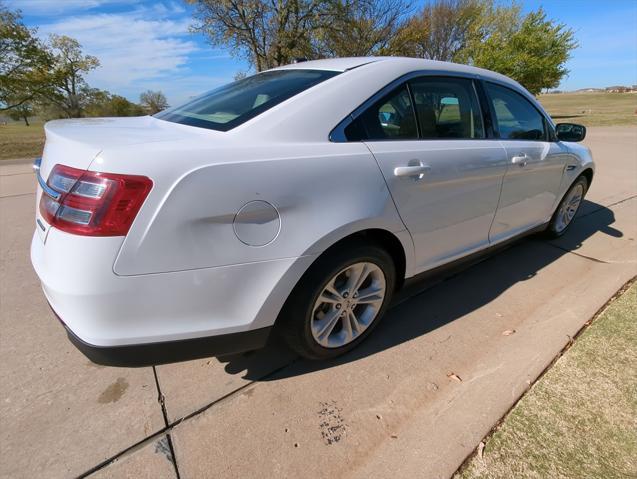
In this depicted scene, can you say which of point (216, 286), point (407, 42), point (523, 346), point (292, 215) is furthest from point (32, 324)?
point (407, 42)

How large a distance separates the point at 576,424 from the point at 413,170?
147 centimetres

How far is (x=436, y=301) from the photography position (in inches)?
110

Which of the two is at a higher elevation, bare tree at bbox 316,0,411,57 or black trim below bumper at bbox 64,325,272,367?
bare tree at bbox 316,0,411,57

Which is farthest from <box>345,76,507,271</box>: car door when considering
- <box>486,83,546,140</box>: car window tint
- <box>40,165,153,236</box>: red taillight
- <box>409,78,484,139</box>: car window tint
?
<box>40,165,153,236</box>: red taillight

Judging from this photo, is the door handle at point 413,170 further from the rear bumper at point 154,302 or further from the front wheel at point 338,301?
the rear bumper at point 154,302

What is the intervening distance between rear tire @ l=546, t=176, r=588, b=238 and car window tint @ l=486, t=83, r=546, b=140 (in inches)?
35.5

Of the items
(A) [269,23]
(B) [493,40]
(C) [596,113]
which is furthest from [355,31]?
(C) [596,113]

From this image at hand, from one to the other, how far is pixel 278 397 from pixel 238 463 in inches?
15.3

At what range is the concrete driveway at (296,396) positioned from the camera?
160 cm

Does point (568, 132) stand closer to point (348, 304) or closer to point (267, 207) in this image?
point (348, 304)

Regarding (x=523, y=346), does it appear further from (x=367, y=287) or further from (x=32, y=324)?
(x=32, y=324)

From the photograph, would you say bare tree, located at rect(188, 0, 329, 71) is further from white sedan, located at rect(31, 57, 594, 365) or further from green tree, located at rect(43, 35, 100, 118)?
white sedan, located at rect(31, 57, 594, 365)

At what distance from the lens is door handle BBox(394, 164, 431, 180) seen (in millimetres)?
1962

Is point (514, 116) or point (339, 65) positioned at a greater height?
point (339, 65)
